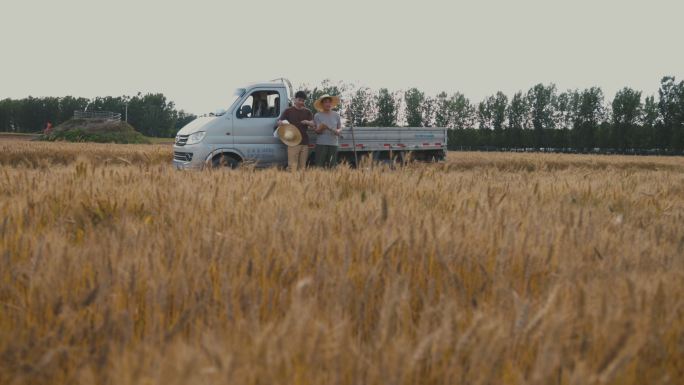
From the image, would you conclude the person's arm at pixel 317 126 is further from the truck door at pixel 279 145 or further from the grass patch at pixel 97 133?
the grass patch at pixel 97 133

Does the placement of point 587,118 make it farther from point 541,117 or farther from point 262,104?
Result: point 262,104

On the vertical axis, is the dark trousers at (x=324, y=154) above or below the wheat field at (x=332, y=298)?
above

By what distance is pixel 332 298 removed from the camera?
1.55 metres

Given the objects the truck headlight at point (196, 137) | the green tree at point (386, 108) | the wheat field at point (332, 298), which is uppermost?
the green tree at point (386, 108)

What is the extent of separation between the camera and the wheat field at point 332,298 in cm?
109

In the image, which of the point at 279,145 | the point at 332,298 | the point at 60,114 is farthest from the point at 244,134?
the point at 60,114

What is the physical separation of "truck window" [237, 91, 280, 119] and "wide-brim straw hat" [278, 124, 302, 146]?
116 centimetres

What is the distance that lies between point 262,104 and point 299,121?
1641 mm

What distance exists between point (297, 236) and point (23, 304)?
1.00 metres

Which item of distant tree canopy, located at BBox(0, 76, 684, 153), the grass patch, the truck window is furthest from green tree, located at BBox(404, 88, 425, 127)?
the truck window

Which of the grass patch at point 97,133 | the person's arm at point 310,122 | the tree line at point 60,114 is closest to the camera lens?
the person's arm at point 310,122

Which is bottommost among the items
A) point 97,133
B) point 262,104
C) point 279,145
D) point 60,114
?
point 279,145

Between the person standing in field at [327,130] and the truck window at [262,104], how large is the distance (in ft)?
4.22

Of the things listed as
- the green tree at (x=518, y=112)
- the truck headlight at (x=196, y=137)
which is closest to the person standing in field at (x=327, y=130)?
the truck headlight at (x=196, y=137)
